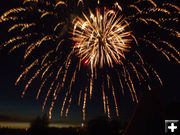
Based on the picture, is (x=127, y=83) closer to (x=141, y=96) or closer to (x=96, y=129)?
(x=141, y=96)

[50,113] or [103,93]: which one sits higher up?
[103,93]

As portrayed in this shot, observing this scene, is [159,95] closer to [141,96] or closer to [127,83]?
[141,96]

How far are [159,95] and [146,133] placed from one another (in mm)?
2228

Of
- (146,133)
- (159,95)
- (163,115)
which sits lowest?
(146,133)

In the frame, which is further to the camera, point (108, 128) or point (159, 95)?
point (108, 128)

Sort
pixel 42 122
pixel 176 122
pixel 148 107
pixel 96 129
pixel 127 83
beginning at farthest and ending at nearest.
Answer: pixel 42 122, pixel 96 129, pixel 127 83, pixel 148 107, pixel 176 122

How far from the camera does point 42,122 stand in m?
50.9

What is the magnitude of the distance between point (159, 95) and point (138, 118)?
193cm

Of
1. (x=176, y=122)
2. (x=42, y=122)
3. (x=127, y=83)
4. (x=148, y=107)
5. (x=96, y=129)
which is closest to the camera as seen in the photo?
(x=176, y=122)

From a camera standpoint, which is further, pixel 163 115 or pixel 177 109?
pixel 177 109

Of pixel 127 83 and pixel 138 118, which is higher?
pixel 127 83

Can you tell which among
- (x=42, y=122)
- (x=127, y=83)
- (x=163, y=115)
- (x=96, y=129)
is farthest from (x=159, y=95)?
Answer: (x=42, y=122)

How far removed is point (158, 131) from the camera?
11.8 metres

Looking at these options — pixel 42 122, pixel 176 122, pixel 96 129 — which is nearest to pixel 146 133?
pixel 176 122
